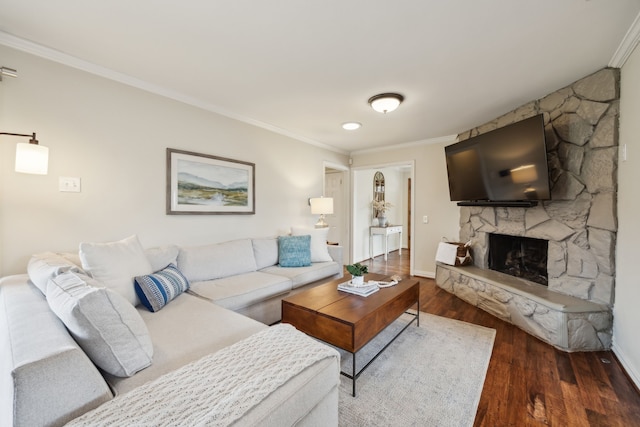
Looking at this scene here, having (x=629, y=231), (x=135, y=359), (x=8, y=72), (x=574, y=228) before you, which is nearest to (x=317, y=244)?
(x=135, y=359)

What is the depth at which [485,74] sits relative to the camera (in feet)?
7.88

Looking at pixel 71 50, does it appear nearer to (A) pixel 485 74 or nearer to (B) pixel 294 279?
(B) pixel 294 279

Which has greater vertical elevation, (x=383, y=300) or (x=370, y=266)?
(x=383, y=300)

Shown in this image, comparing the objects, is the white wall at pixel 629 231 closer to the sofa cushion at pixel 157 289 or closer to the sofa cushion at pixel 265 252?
the sofa cushion at pixel 265 252

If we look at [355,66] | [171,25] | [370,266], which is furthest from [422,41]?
[370,266]

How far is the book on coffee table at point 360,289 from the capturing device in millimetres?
2274

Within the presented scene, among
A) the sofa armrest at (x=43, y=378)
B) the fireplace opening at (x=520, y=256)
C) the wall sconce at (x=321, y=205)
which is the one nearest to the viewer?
the sofa armrest at (x=43, y=378)

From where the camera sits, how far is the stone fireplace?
2.24m

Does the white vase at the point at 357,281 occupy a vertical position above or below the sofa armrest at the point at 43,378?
below

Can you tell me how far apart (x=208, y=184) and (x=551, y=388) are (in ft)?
11.5

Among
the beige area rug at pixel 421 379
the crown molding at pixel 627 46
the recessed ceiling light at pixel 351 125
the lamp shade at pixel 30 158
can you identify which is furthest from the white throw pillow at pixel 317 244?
the crown molding at pixel 627 46

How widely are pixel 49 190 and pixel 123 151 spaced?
0.63m

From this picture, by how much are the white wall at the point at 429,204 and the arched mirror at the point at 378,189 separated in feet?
5.58

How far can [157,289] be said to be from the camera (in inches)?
76.4
